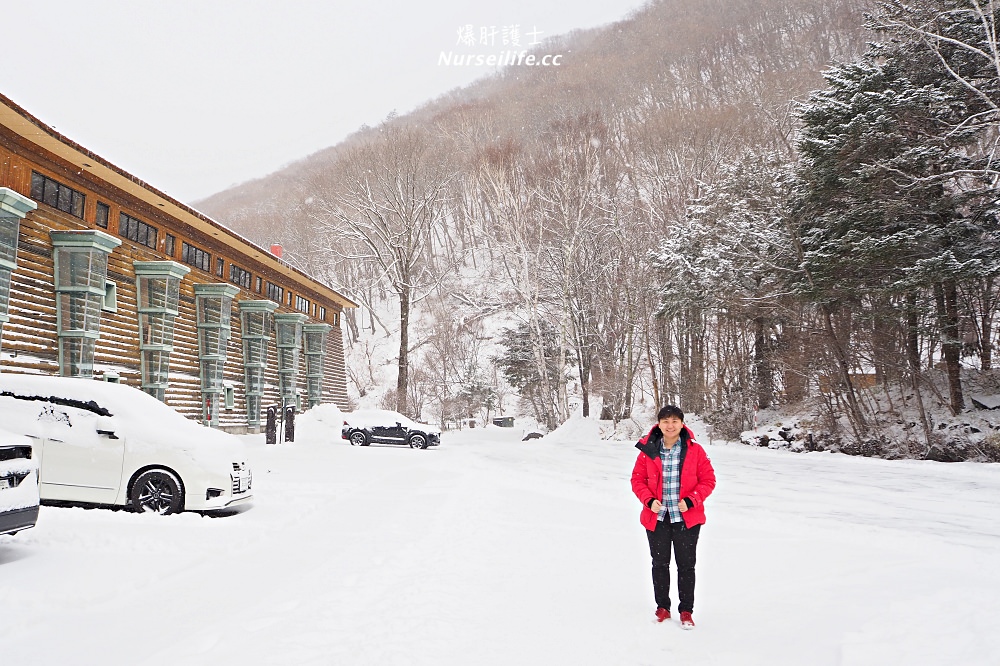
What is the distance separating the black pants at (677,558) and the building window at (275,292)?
93.6 feet

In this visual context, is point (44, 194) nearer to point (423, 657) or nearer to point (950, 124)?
point (423, 657)

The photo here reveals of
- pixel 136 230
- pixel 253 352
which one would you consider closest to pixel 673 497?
pixel 136 230

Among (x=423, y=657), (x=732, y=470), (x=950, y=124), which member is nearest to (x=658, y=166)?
(x=950, y=124)

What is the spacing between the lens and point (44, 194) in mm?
16250

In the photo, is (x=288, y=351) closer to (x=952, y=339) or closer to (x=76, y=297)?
(x=76, y=297)

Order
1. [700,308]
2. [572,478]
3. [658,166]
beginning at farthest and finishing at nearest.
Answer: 1. [658,166]
2. [700,308]
3. [572,478]

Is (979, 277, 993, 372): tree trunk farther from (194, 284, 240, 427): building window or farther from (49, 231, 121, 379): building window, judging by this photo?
(194, 284, 240, 427): building window

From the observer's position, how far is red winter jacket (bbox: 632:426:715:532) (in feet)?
15.0

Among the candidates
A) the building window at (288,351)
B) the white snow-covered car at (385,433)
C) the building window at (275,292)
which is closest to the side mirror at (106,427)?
the white snow-covered car at (385,433)

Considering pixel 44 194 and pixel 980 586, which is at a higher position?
pixel 44 194

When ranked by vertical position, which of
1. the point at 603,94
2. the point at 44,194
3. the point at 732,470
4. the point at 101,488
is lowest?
the point at 732,470

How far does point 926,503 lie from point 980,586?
5679mm

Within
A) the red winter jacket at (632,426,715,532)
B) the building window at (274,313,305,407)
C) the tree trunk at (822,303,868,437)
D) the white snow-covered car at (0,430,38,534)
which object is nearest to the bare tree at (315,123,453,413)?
the building window at (274,313,305,407)

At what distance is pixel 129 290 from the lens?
1972 cm
